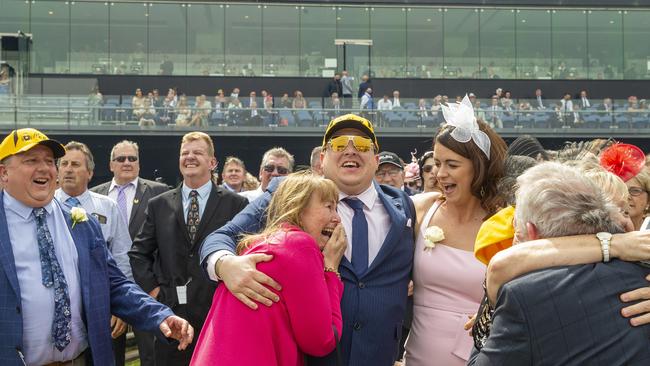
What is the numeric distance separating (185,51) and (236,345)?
32.7 metres

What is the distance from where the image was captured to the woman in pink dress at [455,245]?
11.5 feet

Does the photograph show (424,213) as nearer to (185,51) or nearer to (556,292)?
(556,292)

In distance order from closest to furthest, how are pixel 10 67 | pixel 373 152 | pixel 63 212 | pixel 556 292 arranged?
pixel 556 292 → pixel 373 152 → pixel 63 212 → pixel 10 67

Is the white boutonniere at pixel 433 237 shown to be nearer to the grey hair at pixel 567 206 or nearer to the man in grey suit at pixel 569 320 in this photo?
the grey hair at pixel 567 206

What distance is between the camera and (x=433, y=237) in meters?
3.52

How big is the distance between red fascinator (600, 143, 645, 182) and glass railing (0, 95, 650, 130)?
2028cm

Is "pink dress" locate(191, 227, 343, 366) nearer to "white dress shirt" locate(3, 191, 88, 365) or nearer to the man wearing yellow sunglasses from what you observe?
the man wearing yellow sunglasses

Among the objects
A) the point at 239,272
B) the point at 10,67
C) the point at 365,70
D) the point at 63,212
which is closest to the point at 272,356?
the point at 239,272

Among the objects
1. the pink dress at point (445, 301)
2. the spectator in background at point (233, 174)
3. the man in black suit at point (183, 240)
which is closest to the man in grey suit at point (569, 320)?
the pink dress at point (445, 301)

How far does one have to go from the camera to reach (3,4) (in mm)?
33312

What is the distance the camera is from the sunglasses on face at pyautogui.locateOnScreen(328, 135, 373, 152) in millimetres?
3592

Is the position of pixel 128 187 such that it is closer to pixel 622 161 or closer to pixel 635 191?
pixel 635 191

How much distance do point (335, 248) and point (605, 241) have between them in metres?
1.28

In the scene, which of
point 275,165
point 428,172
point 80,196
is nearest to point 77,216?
point 80,196
